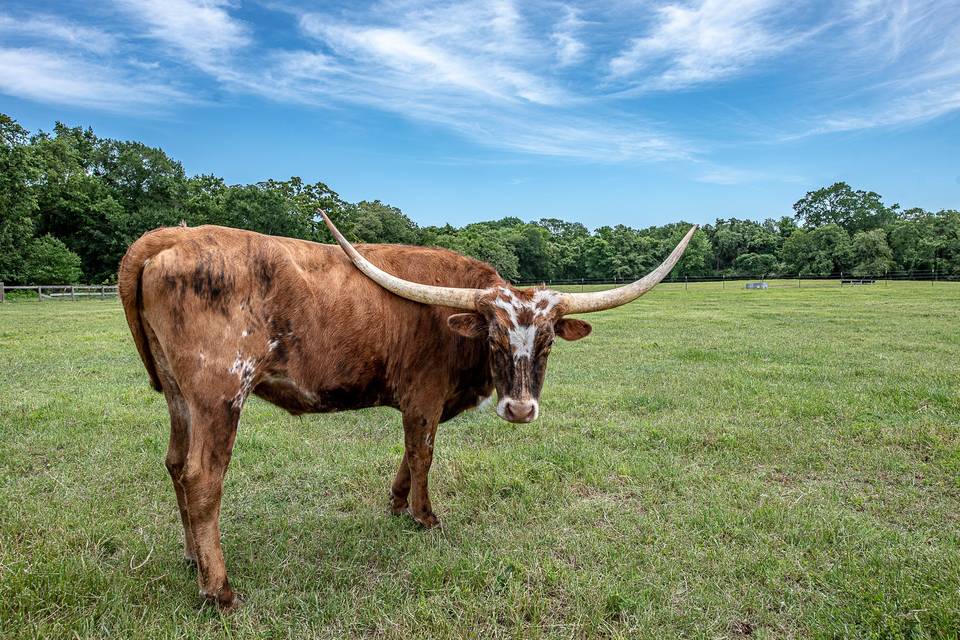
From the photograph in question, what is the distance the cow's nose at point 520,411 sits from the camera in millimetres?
3680

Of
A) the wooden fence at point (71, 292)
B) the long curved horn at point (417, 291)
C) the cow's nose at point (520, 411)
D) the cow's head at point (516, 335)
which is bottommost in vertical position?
the wooden fence at point (71, 292)

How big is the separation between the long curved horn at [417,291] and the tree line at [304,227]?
20.0 metres

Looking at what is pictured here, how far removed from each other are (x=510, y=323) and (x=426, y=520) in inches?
70.8

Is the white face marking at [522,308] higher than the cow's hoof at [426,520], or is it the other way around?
the white face marking at [522,308]

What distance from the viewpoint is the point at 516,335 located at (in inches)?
151

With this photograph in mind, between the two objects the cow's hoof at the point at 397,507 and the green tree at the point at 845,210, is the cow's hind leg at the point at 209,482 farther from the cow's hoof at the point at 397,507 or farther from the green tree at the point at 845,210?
the green tree at the point at 845,210

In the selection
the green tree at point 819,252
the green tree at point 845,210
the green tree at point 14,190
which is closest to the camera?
the green tree at point 14,190

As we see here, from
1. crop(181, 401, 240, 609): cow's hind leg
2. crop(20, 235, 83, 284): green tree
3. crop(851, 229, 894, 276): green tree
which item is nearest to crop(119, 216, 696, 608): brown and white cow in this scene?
crop(181, 401, 240, 609): cow's hind leg

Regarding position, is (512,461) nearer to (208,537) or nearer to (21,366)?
(208,537)

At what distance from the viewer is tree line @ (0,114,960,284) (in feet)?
145

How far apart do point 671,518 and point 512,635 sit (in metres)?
1.89

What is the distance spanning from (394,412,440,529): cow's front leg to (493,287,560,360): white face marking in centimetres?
96

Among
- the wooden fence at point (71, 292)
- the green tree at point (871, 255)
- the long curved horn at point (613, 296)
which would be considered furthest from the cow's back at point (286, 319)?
the green tree at point (871, 255)

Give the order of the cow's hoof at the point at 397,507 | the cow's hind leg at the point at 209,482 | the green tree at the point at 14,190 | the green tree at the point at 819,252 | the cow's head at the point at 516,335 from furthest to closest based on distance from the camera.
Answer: the green tree at the point at 819,252, the green tree at the point at 14,190, the cow's hoof at the point at 397,507, the cow's head at the point at 516,335, the cow's hind leg at the point at 209,482
